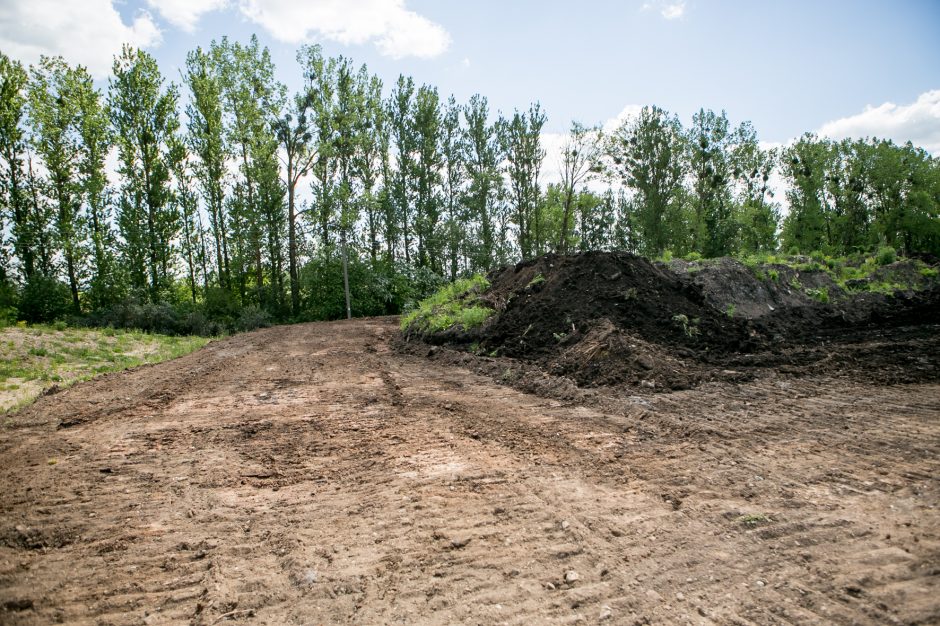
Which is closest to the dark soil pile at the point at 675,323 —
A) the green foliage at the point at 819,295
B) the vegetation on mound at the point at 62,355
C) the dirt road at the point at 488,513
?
the green foliage at the point at 819,295

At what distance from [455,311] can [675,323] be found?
5.74 meters

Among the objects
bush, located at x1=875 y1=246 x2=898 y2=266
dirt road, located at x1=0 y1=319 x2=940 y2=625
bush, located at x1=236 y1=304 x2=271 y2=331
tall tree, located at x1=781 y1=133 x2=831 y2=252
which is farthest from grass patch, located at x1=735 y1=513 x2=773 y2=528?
tall tree, located at x1=781 y1=133 x2=831 y2=252

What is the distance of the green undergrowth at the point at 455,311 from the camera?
12156 millimetres

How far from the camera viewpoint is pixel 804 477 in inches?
150

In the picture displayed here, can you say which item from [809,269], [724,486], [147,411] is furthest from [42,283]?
[809,269]

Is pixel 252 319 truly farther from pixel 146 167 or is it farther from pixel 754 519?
pixel 754 519

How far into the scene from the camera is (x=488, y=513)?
11.5 ft

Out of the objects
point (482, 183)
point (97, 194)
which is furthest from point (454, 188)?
point (97, 194)

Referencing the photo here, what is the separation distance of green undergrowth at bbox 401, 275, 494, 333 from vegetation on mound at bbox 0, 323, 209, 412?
23.7 ft

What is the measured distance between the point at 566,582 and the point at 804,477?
239cm

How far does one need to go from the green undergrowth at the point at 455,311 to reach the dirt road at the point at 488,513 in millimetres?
5838

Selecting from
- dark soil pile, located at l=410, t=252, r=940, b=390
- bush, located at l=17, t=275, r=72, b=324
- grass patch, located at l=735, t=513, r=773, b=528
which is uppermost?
bush, located at l=17, t=275, r=72, b=324

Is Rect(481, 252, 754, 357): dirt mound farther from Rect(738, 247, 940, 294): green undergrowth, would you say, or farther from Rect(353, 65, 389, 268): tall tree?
Rect(353, 65, 389, 268): tall tree

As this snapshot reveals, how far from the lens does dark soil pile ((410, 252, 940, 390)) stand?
314 inches
